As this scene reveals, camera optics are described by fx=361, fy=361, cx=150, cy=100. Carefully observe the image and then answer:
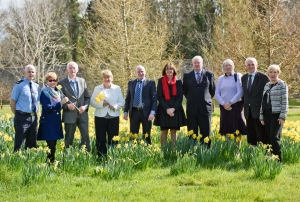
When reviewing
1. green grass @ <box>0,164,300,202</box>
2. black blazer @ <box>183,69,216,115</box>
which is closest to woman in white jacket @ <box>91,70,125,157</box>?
black blazer @ <box>183,69,216,115</box>

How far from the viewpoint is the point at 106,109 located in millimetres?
6156

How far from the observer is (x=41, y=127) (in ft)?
18.7

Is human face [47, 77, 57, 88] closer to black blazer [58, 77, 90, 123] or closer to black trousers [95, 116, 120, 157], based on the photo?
black blazer [58, 77, 90, 123]

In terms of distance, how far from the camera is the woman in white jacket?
20.1 ft

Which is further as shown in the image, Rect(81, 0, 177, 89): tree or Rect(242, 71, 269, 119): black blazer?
Rect(81, 0, 177, 89): tree

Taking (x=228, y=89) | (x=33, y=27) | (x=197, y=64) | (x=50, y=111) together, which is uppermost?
(x=33, y=27)

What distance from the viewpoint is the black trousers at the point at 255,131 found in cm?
589

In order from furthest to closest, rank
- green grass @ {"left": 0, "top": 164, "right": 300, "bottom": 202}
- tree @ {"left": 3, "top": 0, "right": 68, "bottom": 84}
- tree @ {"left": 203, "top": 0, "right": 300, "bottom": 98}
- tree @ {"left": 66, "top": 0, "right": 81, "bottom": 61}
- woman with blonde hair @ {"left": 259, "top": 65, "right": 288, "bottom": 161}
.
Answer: tree @ {"left": 66, "top": 0, "right": 81, "bottom": 61}
tree @ {"left": 3, "top": 0, "right": 68, "bottom": 84}
tree @ {"left": 203, "top": 0, "right": 300, "bottom": 98}
woman with blonde hair @ {"left": 259, "top": 65, "right": 288, "bottom": 161}
green grass @ {"left": 0, "top": 164, "right": 300, "bottom": 202}

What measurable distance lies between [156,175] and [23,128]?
2.21m

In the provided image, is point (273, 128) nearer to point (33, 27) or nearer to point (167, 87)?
point (167, 87)

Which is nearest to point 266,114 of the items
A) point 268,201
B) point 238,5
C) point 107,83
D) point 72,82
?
point 268,201

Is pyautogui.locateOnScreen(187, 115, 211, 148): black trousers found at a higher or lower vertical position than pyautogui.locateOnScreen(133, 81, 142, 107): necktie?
lower

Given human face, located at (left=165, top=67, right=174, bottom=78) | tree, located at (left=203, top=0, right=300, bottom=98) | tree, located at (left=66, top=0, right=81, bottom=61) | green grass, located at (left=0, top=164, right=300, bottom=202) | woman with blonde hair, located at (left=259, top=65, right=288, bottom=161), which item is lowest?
green grass, located at (left=0, top=164, right=300, bottom=202)

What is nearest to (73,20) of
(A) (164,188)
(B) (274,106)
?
(B) (274,106)
